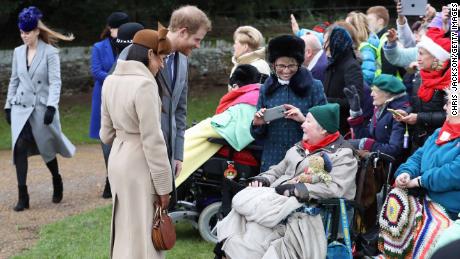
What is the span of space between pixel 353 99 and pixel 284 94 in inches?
39.1

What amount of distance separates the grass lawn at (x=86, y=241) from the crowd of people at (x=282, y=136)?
1.82 feet

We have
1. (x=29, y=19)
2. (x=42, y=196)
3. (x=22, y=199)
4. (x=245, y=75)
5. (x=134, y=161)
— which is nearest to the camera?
(x=134, y=161)

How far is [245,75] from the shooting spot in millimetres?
6812

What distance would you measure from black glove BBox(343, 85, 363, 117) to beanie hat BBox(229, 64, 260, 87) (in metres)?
0.83

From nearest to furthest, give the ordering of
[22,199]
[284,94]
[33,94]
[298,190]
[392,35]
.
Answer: [298,190]
[284,94]
[392,35]
[33,94]
[22,199]

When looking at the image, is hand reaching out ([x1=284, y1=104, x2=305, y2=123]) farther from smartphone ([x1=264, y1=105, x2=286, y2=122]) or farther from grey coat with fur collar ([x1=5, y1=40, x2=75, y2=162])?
grey coat with fur collar ([x1=5, y1=40, x2=75, y2=162])

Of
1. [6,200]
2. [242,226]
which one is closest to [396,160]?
[242,226]

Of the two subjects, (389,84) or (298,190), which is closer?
(298,190)

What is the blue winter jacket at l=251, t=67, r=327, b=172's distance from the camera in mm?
5824

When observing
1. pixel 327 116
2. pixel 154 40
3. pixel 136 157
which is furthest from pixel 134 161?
pixel 327 116

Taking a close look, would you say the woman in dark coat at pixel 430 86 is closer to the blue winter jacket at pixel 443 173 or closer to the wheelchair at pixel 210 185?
the blue winter jacket at pixel 443 173

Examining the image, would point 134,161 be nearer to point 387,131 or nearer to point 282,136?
point 282,136

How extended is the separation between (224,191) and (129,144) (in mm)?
1496

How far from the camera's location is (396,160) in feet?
20.2
